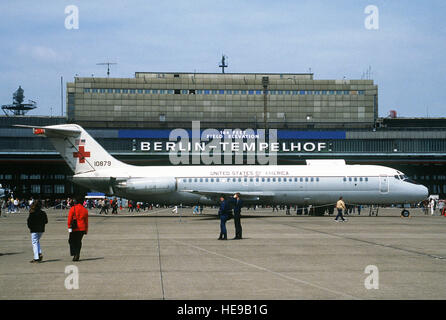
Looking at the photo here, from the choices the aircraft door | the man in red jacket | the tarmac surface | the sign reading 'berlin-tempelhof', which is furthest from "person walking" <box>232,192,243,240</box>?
the sign reading 'berlin-tempelhof'

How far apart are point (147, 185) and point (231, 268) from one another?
A: 2711cm

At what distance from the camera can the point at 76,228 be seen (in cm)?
1578

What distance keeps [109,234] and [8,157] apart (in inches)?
2463

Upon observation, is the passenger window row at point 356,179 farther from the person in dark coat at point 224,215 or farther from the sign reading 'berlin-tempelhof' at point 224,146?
the sign reading 'berlin-tempelhof' at point 224,146

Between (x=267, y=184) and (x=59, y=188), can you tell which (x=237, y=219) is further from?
(x=59, y=188)

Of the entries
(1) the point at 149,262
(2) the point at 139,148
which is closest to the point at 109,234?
(1) the point at 149,262

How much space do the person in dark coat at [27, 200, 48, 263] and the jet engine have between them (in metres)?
24.1

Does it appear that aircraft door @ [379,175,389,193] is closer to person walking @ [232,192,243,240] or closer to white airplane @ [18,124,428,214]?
white airplane @ [18,124,428,214]

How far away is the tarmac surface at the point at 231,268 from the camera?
10.8 m

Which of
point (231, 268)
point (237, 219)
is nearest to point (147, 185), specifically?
point (237, 219)

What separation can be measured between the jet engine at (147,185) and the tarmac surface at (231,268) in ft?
55.9

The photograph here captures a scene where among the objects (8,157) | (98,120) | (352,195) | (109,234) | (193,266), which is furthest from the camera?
(98,120)
